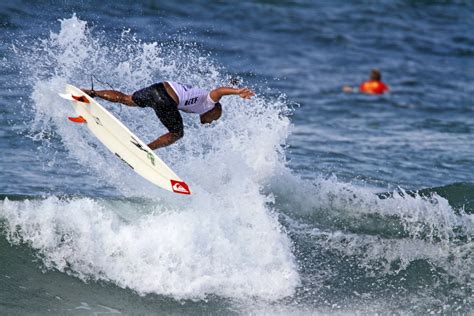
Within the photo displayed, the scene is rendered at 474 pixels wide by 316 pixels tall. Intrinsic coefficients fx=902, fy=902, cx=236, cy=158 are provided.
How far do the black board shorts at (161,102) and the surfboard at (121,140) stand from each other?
14.1 inches

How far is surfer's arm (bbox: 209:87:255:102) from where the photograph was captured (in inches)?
351

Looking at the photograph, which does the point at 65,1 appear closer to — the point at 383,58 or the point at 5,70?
the point at 5,70

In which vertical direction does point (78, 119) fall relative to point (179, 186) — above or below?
above

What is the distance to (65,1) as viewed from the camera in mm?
19344

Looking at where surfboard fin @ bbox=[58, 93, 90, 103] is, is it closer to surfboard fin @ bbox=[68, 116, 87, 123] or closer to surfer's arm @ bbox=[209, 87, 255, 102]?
surfboard fin @ bbox=[68, 116, 87, 123]

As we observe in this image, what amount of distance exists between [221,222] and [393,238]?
236cm

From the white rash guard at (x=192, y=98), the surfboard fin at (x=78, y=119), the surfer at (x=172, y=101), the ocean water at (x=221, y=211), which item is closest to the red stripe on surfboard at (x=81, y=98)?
the surfer at (x=172, y=101)

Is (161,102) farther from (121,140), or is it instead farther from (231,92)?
(231,92)

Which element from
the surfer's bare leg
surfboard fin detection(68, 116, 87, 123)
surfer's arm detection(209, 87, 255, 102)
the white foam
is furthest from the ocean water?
surfer's arm detection(209, 87, 255, 102)

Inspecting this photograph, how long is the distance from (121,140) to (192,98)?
0.99 metres

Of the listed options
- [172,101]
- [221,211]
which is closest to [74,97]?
[172,101]

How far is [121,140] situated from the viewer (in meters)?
10.0

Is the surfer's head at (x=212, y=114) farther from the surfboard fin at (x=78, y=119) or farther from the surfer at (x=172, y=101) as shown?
the surfboard fin at (x=78, y=119)

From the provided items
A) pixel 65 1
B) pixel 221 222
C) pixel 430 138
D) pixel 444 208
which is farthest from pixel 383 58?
pixel 221 222
